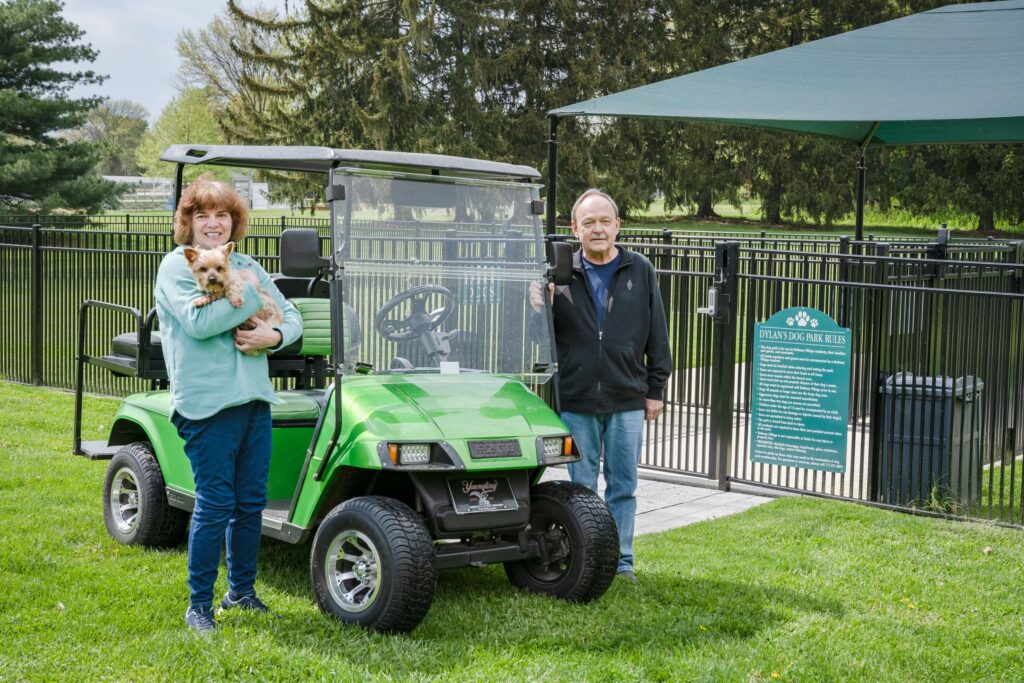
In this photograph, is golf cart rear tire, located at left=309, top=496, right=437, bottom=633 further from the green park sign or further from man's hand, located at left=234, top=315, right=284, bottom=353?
the green park sign

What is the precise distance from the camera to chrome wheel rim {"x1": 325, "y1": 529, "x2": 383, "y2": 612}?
475 cm

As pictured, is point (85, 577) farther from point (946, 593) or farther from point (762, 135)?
point (762, 135)

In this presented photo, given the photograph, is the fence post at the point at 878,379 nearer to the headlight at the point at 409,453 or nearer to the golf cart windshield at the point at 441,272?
the golf cart windshield at the point at 441,272

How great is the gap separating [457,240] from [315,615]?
1.77 metres

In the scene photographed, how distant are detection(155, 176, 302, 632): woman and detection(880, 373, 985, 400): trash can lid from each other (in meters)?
4.29

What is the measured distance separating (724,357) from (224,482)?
4.29 metres

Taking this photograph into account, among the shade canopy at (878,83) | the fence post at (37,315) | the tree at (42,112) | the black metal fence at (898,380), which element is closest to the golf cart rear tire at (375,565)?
the black metal fence at (898,380)

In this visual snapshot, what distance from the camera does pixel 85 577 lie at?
217 inches

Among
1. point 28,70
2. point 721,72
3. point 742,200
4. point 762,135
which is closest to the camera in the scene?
point 721,72

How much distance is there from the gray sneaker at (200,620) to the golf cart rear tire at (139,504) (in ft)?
3.90

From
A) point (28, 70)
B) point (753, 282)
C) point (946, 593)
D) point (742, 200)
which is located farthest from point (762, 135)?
point (946, 593)

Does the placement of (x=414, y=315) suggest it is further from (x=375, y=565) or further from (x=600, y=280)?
(x=375, y=565)

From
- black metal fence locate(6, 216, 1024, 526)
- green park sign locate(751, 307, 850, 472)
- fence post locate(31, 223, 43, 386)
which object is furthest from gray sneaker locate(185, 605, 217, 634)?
fence post locate(31, 223, 43, 386)

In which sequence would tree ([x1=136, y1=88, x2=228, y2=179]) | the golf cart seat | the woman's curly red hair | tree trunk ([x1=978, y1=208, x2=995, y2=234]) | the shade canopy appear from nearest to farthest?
the woman's curly red hair → the golf cart seat → the shade canopy → tree trunk ([x1=978, y1=208, x2=995, y2=234]) → tree ([x1=136, y1=88, x2=228, y2=179])
